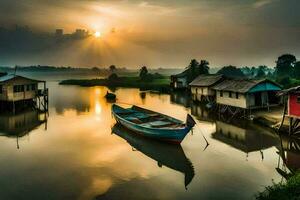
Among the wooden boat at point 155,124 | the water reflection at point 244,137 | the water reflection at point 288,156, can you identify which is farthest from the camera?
the water reflection at point 244,137

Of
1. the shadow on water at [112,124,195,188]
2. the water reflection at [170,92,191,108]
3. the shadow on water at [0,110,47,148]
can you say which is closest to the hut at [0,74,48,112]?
the shadow on water at [0,110,47,148]

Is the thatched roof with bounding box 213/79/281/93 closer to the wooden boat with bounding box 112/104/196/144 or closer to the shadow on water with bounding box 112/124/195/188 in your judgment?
the wooden boat with bounding box 112/104/196/144

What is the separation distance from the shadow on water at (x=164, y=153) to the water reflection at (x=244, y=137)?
208 inches

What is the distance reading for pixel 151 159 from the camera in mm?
20812

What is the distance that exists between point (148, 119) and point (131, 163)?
10.2m

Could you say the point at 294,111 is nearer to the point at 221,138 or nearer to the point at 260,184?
the point at 221,138

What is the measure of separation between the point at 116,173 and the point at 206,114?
2386 cm

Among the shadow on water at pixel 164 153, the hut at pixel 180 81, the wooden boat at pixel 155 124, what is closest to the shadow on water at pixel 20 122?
the wooden boat at pixel 155 124

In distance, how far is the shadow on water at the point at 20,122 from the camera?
29.6m

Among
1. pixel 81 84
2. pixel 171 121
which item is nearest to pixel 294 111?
pixel 171 121

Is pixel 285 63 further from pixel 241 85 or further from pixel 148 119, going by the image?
pixel 148 119

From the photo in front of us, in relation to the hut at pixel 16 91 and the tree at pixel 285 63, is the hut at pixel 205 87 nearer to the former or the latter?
the hut at pixel 16 91

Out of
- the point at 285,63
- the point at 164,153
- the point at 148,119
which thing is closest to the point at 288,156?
the point at 164,153

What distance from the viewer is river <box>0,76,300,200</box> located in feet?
50.5
